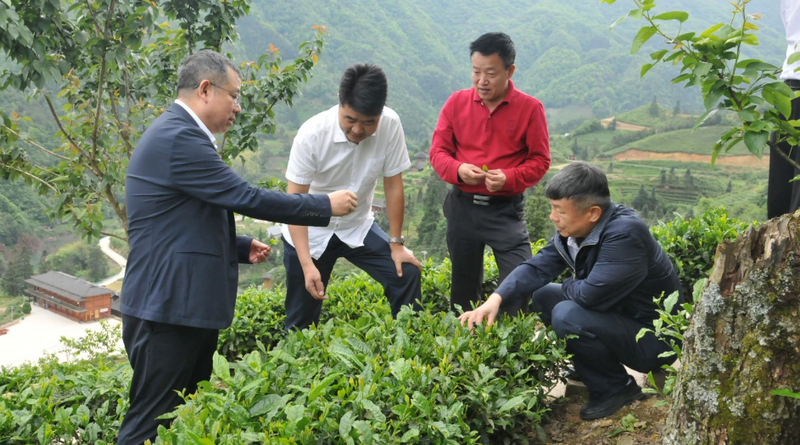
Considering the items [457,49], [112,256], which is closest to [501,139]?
[112,256]

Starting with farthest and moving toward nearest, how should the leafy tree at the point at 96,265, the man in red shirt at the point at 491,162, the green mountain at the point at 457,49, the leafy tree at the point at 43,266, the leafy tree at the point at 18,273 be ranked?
the green mountain at the point at 457,49 → the leafy tree at the point at 96,265 → the leafy tree at the point at 43,266 → the leafy tree at the point at 18,273 → the man in red shirt at the point at 491,162

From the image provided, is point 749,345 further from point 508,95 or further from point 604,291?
point 508,95

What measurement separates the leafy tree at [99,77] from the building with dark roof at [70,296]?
123ft

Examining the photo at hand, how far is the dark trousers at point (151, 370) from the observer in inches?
101

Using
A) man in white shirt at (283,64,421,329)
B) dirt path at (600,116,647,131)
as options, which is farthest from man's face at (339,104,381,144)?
dirt path at (600,116,647,131)

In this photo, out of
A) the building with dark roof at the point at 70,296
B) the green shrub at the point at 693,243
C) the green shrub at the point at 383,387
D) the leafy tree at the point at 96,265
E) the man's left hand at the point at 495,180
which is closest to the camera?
the green shrub at the point at 383,387

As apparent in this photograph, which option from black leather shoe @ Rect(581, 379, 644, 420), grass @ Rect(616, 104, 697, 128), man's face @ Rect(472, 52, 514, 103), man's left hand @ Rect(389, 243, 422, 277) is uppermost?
grass @ Rect(616, 104, 697, 128)

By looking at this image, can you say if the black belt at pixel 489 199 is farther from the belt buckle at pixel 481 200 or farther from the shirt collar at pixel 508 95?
the shirt collar at pixel 508 95

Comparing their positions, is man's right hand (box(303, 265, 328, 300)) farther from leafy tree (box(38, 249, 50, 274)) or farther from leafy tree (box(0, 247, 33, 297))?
leafy tree (box(38, 249, 50, 274))

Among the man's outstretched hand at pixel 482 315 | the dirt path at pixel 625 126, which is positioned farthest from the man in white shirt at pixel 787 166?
the dirt path at pixel 625 126

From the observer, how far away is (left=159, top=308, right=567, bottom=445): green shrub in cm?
195

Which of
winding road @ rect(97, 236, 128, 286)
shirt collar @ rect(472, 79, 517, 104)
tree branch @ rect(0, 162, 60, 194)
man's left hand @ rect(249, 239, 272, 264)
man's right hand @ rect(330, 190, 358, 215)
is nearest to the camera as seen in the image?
man's right hand @ rect(330, 190, 358, 215)

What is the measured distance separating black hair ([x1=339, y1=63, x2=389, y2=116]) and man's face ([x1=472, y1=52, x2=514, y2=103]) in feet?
2.27

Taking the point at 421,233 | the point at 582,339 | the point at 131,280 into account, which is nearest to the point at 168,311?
the point at 131,280
